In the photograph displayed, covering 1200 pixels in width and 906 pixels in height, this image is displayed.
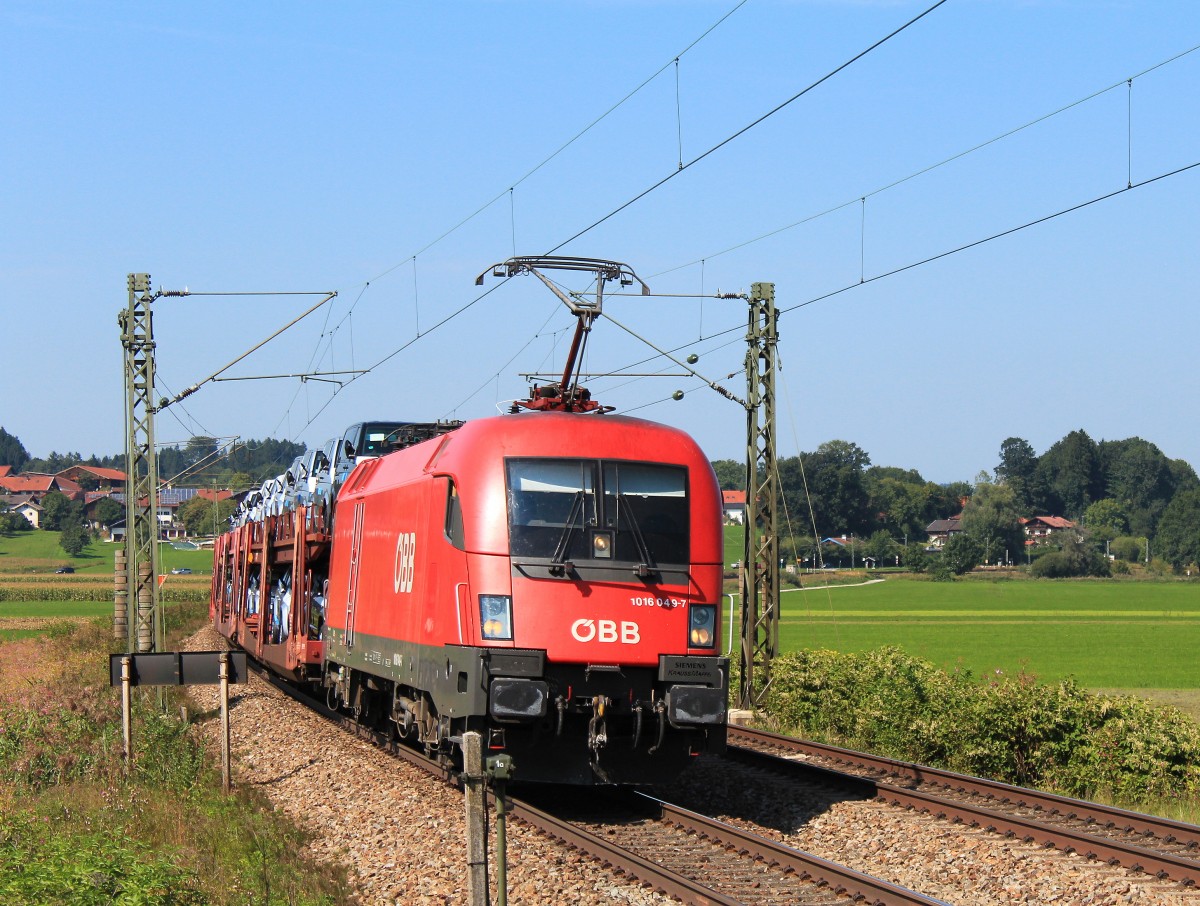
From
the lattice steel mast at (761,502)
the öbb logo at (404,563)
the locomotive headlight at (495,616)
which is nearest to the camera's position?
the locomotive headlight at (495,616)

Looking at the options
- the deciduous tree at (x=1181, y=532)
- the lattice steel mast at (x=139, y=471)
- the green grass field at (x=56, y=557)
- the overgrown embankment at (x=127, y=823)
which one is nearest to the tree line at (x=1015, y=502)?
the deciduous tree at (x=1181, y=532)

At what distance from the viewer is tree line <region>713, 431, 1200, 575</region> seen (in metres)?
124

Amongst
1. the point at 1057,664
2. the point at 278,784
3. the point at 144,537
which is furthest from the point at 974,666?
the point at 278,784

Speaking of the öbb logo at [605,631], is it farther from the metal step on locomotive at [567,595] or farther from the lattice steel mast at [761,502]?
the lattice steel mast at [761,502]

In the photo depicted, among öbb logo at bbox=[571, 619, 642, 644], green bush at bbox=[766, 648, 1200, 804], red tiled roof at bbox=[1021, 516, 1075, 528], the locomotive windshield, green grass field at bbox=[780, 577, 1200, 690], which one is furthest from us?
red tiled roof at bbox=[1021, 516, 1075, 528]

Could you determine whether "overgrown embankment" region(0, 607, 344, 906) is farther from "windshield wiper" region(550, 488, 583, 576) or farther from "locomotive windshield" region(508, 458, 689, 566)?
"locomotive windshield" region(508, 458, 689, 566)

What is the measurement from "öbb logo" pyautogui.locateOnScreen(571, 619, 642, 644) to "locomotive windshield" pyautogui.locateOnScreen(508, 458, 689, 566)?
0.57 m

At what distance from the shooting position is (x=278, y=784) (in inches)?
617

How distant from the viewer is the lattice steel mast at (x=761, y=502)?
850 inches

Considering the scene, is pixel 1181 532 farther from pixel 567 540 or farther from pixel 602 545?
pixel 567 540

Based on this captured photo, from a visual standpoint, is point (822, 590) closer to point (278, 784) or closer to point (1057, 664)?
point (1057, 664)

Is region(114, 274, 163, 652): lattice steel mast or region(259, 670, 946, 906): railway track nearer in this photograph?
region(259, 670, 946, 906): railway track

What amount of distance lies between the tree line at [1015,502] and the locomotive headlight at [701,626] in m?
80.8

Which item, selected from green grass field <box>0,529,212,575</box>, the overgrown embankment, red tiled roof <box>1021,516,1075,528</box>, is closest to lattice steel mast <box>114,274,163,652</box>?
the overgrown embankment
